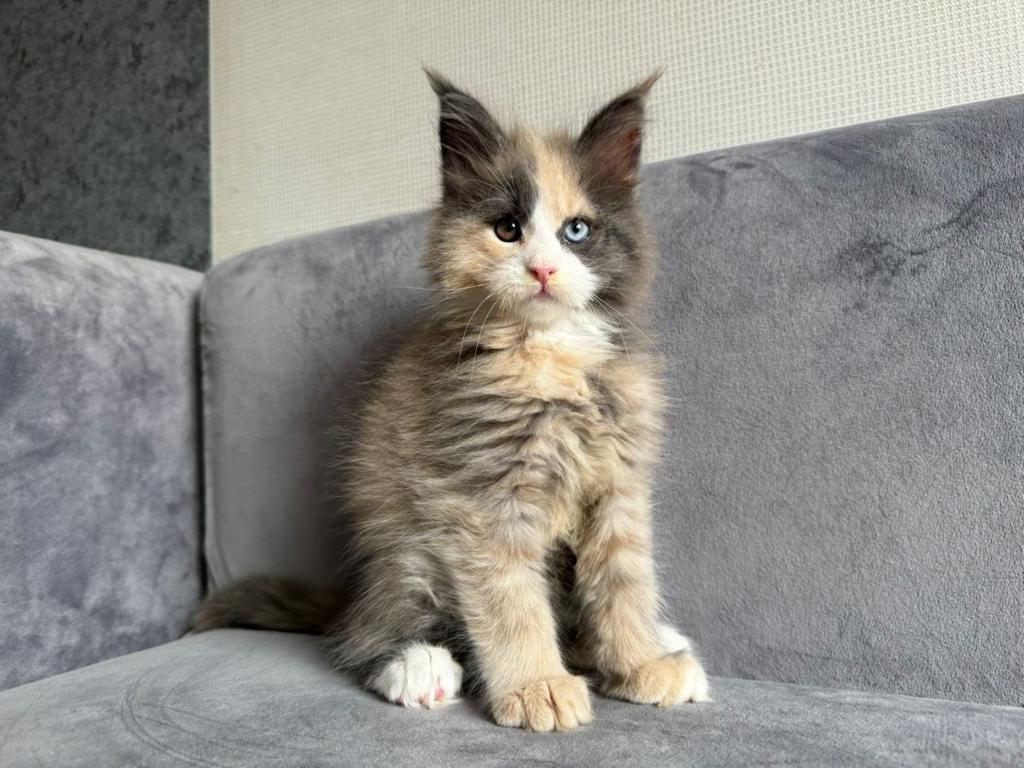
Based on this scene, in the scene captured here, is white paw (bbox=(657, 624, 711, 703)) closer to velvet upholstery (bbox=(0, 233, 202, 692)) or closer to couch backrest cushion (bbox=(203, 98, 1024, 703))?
couch backrest cushion (bbox=(203, 98, 1024, 703))

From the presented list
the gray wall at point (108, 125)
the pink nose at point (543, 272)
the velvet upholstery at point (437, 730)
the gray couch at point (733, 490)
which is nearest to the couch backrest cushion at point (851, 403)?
the gray couch at point (733, 490)

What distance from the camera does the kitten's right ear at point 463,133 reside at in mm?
1234

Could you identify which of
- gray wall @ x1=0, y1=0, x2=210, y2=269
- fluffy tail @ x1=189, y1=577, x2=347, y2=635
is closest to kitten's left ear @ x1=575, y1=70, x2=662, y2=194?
fluffy tail @ x1=189, y1=577, x2=347, y2=635

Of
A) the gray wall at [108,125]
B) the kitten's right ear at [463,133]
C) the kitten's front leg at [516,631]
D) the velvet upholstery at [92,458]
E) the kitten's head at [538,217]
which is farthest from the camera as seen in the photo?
the gray wall at [108,125]

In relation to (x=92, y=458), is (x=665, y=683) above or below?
below

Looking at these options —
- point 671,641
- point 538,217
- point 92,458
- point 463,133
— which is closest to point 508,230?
point 538,217

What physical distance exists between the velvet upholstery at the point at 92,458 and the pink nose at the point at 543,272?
91cm

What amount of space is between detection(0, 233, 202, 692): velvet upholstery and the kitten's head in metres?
0.71

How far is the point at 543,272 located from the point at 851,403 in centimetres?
57

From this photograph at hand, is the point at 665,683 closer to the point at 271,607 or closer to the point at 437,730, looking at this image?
the point at 437,730

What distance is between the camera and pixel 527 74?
5.94ft

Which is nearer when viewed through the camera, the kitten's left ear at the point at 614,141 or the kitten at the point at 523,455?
the kitten at the point at 523,455

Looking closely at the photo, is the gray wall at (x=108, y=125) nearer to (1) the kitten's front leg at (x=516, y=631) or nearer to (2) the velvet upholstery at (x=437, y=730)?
(2) the velvet upholstery at (x=437, y=730)

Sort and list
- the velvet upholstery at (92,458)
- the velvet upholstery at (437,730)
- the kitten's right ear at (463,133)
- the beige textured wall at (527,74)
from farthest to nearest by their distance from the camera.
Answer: the beige textured wall at (527,74) < the velvet upholstery at (92,458) < the kitten's right ear at (463,133) < the velvet upholstery at (437,730)
